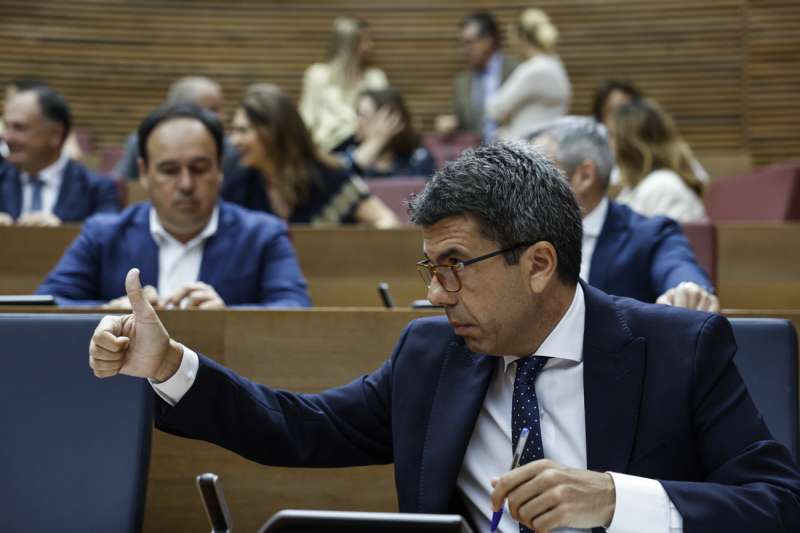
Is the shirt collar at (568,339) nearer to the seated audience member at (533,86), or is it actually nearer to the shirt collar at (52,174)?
the shirt collar at (52,174)

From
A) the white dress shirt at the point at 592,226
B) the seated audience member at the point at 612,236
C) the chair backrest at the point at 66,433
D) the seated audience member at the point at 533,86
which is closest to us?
the chair backrest at the point at 66,433

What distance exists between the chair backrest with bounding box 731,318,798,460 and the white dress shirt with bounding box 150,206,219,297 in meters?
1.67

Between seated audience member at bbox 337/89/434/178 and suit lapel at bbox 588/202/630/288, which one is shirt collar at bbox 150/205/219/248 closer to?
suit lapel at bbox 588/202/630/288

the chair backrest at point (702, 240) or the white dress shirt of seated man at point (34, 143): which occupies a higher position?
the white dress shirt of seated man at point (34, 143)

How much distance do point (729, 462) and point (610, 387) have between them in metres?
0.21

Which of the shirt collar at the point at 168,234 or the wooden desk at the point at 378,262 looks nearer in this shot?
the shirt collar at the point at 168,234

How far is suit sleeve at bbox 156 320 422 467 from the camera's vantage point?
1801 mm

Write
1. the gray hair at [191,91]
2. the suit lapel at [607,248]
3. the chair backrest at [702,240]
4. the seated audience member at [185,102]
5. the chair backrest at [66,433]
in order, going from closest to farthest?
the chair backrest at [66,433], the suit lapel at [607,248], the chair backrest at [702,240], the seated audience member at [185,102], the gray hair at [191,91]

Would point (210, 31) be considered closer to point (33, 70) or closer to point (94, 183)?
point (33, 70)

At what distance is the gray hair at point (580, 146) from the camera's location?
331 cm

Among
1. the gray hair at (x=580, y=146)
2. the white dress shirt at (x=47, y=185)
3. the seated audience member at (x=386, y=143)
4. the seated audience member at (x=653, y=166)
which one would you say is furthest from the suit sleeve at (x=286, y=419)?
the seated audience member at (x=386, y=143)

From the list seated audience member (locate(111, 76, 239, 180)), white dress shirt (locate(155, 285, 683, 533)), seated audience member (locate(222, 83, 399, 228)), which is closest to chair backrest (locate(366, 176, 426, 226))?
seated audience member (locate(222, 83, 399, 228))

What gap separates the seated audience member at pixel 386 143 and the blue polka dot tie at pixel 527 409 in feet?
12.6

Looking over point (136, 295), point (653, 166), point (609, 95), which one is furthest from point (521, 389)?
point (609, 95)
